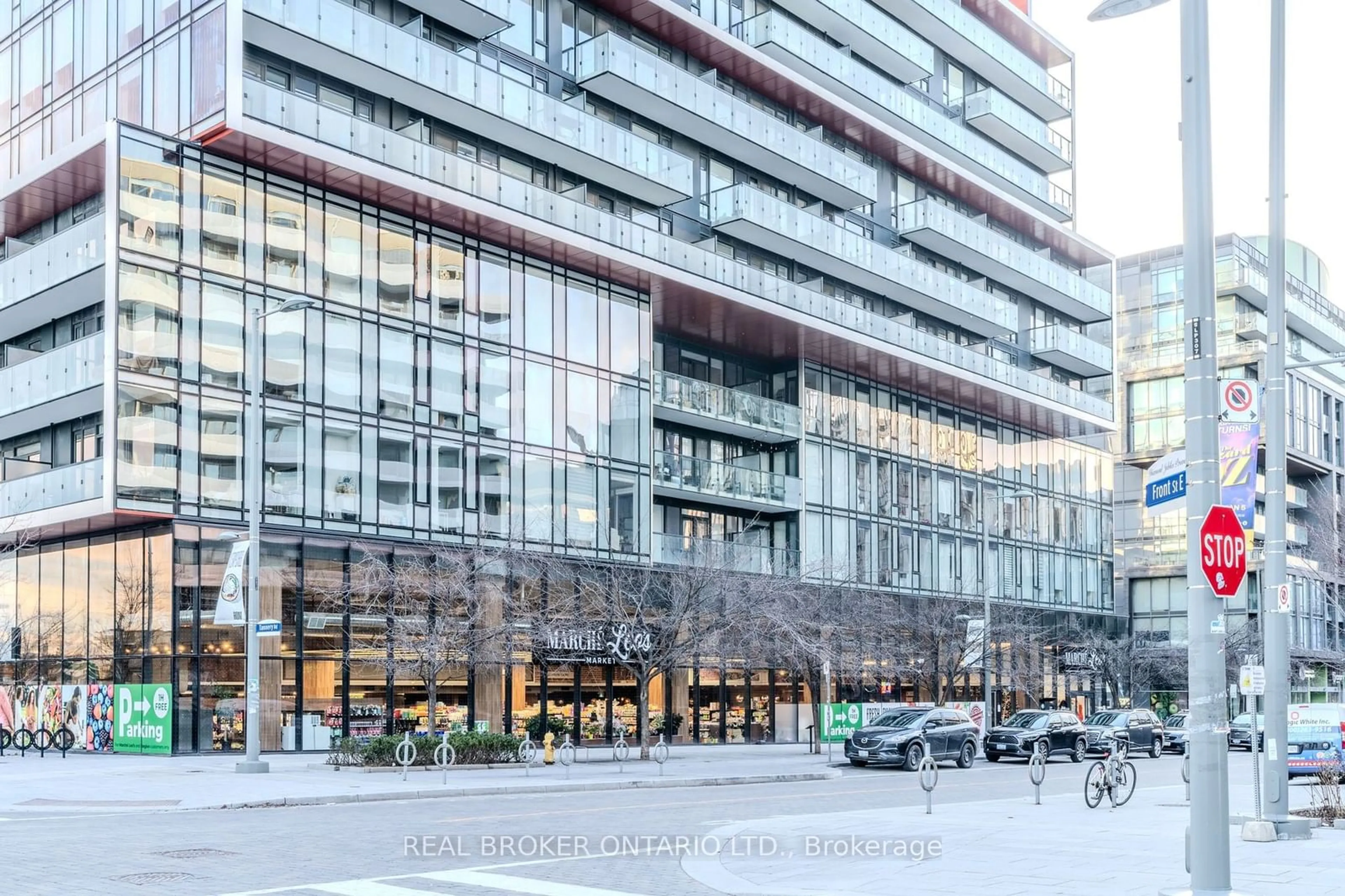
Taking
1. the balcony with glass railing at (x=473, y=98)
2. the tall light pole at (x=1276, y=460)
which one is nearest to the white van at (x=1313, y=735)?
the tall light pole at (x=1276, y=460)

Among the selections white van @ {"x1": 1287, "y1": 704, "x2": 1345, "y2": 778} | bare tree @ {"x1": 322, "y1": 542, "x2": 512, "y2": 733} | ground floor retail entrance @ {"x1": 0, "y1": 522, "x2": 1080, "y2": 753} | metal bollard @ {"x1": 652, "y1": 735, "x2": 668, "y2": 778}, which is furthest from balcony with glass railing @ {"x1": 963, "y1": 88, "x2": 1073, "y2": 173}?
metal bollard @ {"x1": 652, "y1": 735, "x2": 668, "y2": 778}

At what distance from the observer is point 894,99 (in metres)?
58.3

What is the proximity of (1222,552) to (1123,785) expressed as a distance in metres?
14.4

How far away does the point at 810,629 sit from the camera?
43.5 meters

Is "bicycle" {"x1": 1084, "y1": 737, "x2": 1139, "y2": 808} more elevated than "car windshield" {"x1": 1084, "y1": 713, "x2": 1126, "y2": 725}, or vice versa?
"bicycle" {"x1": 1084, "y1": 737, "x2": 1139, "y2": 808}

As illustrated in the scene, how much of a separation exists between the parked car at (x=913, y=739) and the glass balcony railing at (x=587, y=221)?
52.5 ft

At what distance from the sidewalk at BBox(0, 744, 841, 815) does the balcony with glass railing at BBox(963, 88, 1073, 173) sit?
3605 cm

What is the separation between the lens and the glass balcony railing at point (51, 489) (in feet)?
114

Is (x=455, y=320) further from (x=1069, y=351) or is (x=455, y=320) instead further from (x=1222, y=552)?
(x=1069, y=351)

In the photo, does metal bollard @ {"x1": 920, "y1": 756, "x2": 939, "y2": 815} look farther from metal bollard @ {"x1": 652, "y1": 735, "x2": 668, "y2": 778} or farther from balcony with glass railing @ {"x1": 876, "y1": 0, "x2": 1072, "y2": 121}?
balcony with glass railing @ {"x1": 876, "y1": 0, "x2": 1072, "y2": 121}

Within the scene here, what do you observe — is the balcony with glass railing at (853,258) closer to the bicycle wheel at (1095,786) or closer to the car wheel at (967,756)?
the car wheel at (967,756)

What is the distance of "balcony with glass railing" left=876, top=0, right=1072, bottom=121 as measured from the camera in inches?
2378

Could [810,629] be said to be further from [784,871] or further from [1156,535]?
[1156,535]

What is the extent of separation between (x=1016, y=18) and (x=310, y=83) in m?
39.4
